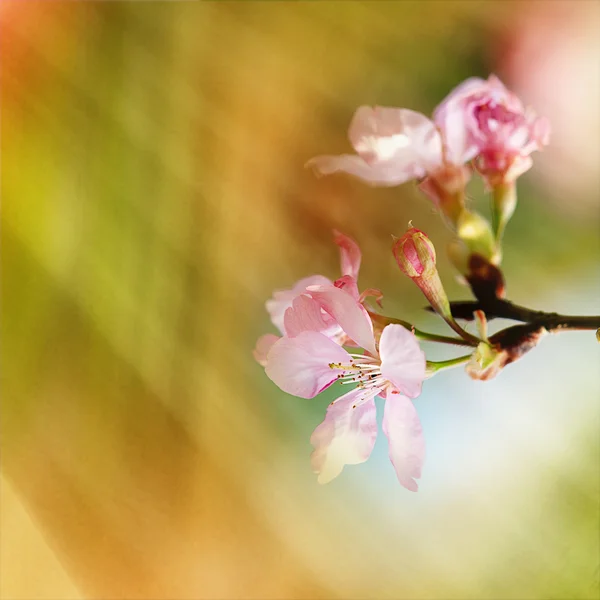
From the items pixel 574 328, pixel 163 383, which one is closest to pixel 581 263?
pixel 574 328

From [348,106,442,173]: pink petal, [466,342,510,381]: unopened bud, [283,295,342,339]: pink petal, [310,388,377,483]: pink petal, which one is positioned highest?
[348,106,442,173]: pink petal

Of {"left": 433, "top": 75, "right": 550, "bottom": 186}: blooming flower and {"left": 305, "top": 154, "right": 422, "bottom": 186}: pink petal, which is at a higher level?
{"left": 433, "top": 75, "right": 550, "bottom": 186}: blooming flower

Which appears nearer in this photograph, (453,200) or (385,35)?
(453,200)

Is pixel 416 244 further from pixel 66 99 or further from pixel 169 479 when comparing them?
pixel 66 99

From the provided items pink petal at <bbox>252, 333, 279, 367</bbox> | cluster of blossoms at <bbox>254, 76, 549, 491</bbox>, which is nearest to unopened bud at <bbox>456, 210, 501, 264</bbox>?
cluster of blossoms at <bbox>254, 76, 549, 491</bbox>

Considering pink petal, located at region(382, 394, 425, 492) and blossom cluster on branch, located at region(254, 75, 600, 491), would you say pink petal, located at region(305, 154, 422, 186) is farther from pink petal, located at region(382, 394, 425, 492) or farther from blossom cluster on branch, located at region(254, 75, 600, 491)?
pink petal, located at region(382, 394, 425, 492)

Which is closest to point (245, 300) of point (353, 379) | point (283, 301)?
point (283, 301)
